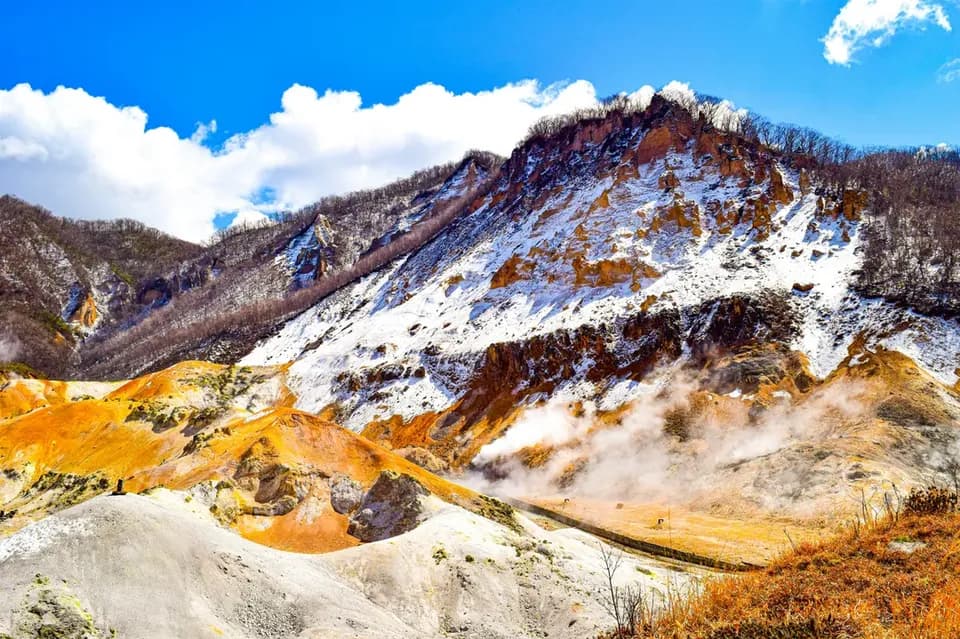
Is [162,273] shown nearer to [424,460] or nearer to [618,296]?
[618,296]

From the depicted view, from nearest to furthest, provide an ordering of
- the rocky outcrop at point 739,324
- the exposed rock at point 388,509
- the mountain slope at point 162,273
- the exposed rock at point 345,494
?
the exposed rock at point 388,509, the exposed rock at point 345,494, the rocky outcrop at point 739,324, the mountain slope at point 162,273

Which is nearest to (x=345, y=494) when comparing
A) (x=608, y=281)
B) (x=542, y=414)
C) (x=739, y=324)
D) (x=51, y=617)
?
(x=51, y=617)

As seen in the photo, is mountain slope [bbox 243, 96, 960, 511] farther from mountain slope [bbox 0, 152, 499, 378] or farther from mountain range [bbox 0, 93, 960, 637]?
mountain slope [bbox 0, 152, 499, 378]

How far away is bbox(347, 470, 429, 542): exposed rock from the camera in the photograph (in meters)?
21.5

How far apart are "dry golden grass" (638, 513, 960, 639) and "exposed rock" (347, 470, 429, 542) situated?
42.6 feet

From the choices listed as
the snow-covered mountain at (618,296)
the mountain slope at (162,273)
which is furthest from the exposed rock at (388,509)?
the mountain slope at (162,273)

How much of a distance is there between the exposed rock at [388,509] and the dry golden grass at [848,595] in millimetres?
12974

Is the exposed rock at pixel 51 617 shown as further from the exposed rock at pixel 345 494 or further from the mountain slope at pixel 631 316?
the mountain slope at pixel 631 316

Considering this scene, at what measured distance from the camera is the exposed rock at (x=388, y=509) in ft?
70.6

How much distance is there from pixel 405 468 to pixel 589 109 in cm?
9340

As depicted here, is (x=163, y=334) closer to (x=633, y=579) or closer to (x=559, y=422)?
(x=559, y=422)

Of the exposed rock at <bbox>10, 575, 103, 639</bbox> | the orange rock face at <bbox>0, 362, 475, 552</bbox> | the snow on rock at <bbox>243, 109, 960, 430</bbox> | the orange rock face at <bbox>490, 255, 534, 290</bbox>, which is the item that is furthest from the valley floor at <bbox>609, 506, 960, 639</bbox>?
the orange rock face at <bbox>490, 255, 534, 290</bbox>

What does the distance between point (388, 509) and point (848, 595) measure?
55.5ft

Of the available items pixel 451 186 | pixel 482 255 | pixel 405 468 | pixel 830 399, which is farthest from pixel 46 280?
pixel 830 399
